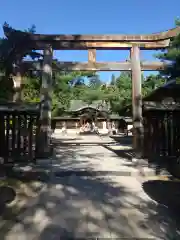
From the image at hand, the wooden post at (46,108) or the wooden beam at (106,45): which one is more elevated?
the wooden beam at (106,45)

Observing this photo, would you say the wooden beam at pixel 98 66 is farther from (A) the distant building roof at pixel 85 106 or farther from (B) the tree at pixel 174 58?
(A) the distant building roof at pixel 85 106

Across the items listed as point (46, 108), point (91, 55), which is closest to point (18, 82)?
point (46, 108)

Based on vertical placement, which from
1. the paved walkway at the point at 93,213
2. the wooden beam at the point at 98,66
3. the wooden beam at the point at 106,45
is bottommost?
the paved walkway at the point at 93,213

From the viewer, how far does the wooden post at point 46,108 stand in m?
9.27

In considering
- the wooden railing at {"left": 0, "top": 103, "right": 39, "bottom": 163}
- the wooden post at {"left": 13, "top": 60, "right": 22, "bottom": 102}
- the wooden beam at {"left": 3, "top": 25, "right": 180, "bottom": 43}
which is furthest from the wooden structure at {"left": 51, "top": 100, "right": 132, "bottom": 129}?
the wooden railing at {"left": 0, "top": 103, "right": 39, "bottom": 163}

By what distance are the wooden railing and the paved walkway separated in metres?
1.93

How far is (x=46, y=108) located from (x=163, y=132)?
14.4ft

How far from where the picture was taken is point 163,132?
9.02 metres

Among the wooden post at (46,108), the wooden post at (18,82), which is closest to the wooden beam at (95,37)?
the wooden post at (46,108)

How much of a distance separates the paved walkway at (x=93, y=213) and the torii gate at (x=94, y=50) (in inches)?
107

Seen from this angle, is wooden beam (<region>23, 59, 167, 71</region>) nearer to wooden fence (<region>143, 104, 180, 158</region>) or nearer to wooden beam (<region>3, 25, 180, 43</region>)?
wooden beam (<region>3, 25, 180, 43</region>)

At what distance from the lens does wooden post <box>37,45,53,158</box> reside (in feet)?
30.4

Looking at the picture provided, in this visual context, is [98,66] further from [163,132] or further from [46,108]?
[163,132]

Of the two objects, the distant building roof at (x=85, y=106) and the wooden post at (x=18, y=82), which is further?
the distant building roof at (x=85, y=106)
